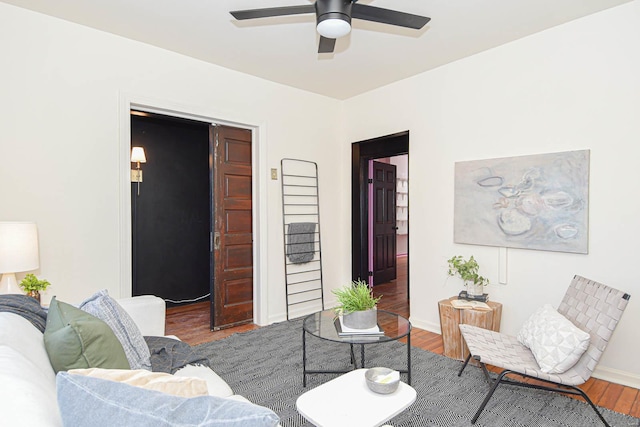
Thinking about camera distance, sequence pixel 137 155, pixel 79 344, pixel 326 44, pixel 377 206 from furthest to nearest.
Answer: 1. pixel 377 206
2. pixel 137 155
3. pixel 326 44
4. pixel 79 344

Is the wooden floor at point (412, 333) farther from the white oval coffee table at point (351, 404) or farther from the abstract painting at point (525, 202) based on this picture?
the white oval coffee table at point (351, 404)

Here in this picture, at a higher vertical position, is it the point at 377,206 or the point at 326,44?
the point at 326,44

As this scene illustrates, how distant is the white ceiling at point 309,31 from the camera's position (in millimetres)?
2672

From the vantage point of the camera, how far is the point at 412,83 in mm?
4102

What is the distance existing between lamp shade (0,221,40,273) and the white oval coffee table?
1.99 meters

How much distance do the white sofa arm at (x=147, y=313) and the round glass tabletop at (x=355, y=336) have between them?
3.30 feet

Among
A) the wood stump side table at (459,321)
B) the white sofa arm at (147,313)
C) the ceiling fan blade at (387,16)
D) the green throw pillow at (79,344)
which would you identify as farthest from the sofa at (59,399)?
the wood stump side table at (459,321)

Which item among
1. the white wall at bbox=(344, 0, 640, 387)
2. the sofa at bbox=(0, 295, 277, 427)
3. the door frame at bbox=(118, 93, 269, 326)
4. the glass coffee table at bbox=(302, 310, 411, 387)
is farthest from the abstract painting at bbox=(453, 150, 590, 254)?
the sofa at bbox=(0, 295, 277, 427)

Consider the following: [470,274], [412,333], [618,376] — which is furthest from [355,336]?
[618,376]

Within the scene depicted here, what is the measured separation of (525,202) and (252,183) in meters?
2.85

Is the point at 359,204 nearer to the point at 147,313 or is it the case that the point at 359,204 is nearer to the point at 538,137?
the point at 538,137

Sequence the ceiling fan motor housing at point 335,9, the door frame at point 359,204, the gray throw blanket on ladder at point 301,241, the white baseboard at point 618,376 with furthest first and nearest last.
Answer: the door frame at point 359,204
the gray throw blanket on ladder at point 301,241
the white baseboard at point 618,376
the ceiling fan motor housing at point 335,9

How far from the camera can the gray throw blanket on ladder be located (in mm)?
4383

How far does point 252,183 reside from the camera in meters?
4.29
